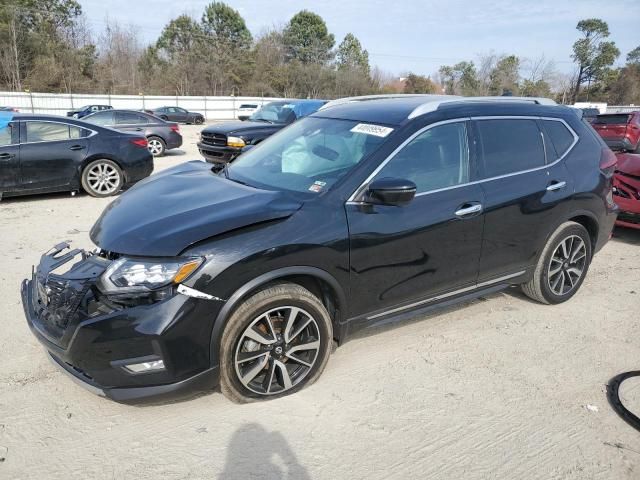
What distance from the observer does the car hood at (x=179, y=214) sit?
8.85 feet

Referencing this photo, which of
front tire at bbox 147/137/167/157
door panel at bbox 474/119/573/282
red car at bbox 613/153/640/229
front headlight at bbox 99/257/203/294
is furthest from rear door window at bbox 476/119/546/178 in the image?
A: front tire at bbox 147/137/167/157

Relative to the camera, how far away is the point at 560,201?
13.7 feet

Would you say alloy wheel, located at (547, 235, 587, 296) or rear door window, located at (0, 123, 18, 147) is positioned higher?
rear door window, located at (0, 123, 18, 147)

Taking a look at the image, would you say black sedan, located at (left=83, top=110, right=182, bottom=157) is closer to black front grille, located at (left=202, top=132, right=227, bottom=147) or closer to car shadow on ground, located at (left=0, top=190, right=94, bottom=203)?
black front grille, located at (left=202, top=132, right=227, bottom=147)

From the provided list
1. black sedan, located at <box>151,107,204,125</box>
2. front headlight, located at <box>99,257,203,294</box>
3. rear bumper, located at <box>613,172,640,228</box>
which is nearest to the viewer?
front headlight, located at <box>99,257,203,294</box>

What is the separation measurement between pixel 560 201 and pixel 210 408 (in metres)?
3.29

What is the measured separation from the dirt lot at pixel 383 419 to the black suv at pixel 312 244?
30cm

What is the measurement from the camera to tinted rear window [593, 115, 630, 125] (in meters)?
13.2

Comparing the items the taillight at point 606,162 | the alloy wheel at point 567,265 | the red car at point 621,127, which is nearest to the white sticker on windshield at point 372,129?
the alloy wheel at point 567,265

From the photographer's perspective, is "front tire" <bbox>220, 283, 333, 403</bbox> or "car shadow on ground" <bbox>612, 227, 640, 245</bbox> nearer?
"front tire" <bbox>220, 283, 333, 403</bbox>

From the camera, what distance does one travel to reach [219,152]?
10.3m

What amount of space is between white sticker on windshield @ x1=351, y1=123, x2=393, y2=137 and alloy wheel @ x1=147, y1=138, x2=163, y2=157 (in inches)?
464

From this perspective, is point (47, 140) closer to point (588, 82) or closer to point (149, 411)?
point (149, 411)

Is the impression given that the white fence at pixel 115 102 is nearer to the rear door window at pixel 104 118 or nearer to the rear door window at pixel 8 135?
the rear door window at pixel 104 118
